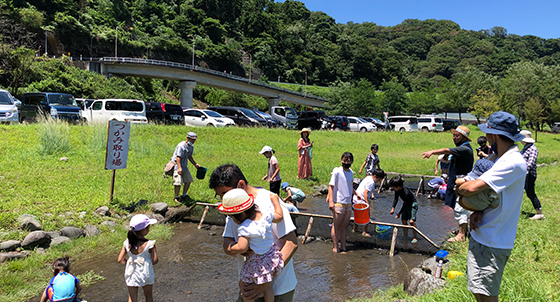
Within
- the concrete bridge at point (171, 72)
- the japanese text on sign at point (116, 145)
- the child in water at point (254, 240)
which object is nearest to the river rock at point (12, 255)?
the japanese text on sign at point (116, 145)

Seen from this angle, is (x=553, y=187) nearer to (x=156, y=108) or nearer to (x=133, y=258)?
(x=133, y=258)

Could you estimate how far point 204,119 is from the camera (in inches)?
944

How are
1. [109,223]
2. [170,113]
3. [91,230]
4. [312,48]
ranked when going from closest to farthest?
1. [91,230]
2. [109,223]
3. [170,113]
4. [312,48]

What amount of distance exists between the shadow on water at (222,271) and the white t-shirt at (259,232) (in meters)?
2.85

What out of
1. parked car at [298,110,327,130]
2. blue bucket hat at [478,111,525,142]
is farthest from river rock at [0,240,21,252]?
parked car at [298,110,327,130]

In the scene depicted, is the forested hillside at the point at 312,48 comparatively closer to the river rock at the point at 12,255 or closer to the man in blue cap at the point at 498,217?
the river rock at the point at 12,255

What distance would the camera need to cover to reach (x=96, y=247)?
680 centimetres

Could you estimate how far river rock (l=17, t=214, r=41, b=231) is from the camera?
6789 millimetres

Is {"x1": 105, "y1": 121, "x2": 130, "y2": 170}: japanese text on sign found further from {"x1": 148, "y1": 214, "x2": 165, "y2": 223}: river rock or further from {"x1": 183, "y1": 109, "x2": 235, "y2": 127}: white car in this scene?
{"x1": 183, "y1": 109, "x2": 235, "y2": 127}: white car

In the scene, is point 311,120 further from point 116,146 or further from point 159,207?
point 116,146

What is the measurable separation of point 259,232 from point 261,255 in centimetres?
21

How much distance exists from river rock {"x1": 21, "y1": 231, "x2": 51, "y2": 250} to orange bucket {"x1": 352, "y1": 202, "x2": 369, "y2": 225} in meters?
5.65

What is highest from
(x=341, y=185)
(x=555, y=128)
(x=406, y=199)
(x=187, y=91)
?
(x=187, y=91)

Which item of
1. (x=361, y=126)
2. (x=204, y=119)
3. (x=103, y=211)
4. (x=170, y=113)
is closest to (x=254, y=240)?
(x=103, y=211)
